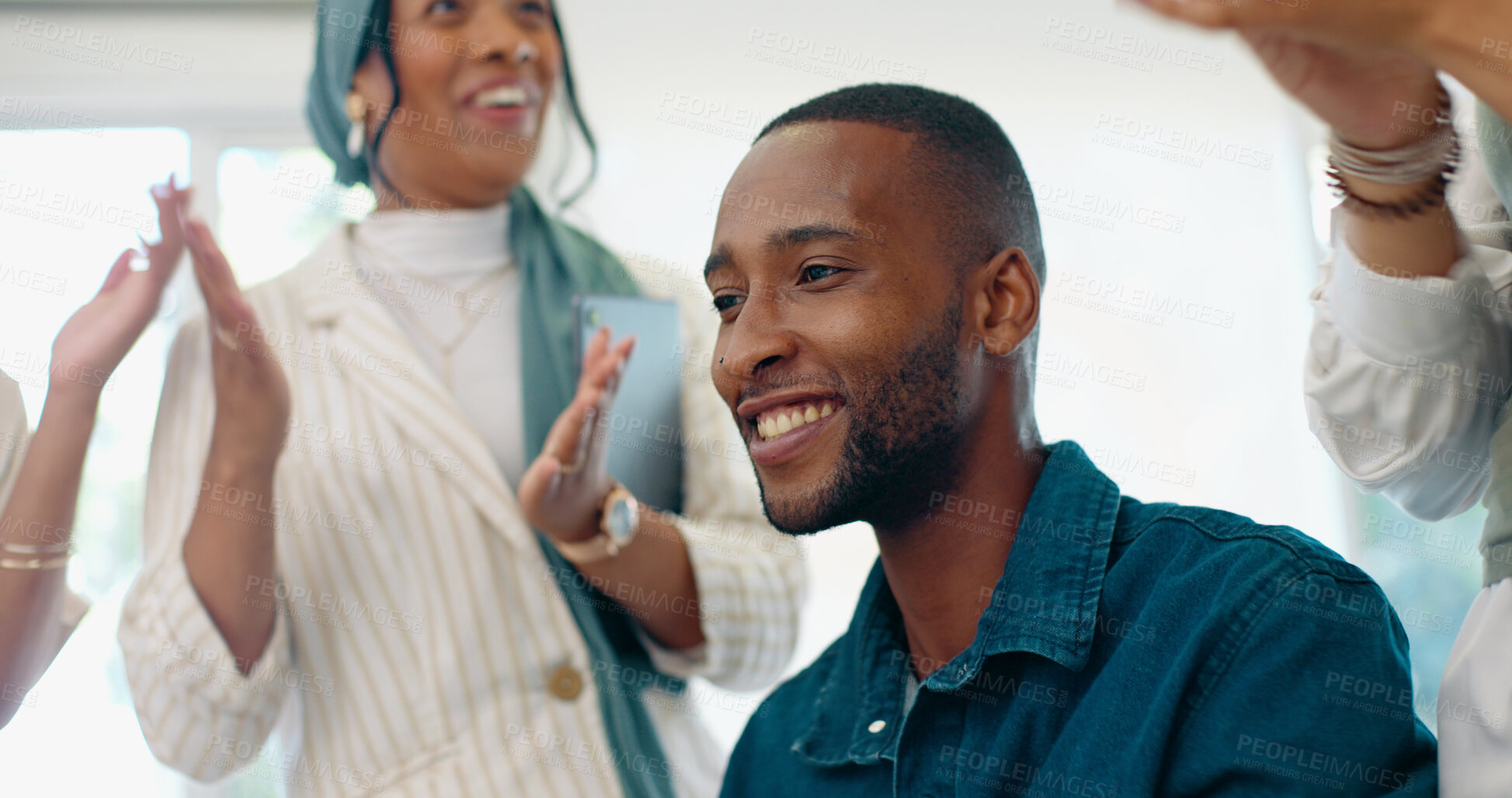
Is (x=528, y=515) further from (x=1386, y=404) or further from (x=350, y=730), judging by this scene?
(x=1386, y=404)

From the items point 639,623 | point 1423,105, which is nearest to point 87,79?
point 639,623

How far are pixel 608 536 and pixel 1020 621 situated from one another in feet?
Result: 1.86

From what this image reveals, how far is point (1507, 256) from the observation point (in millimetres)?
798

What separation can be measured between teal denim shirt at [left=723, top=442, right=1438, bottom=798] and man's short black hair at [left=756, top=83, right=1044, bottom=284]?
185 mm

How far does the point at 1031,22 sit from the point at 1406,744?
4.25 feet

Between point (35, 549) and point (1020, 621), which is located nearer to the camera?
point (1020, 621)

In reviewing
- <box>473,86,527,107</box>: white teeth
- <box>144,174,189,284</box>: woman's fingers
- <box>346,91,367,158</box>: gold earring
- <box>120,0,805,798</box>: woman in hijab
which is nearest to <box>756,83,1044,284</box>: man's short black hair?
<box>120,0,805,798</box>: woman in hijab

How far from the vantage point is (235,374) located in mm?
1232

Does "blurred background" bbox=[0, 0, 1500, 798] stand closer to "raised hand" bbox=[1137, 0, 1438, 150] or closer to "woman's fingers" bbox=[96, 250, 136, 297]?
"woman's fingers" bbox=[96, 250, 136, 297]

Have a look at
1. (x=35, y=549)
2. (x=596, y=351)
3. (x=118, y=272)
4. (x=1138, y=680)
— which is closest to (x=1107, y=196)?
(x=596, y=351)

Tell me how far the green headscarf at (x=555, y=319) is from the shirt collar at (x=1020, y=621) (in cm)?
36

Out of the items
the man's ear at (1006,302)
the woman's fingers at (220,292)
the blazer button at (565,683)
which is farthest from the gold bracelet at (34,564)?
the man's ear at (1006,302)

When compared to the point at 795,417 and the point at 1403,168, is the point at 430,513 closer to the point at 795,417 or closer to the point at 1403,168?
the point at 795,417

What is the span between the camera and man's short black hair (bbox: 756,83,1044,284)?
90 centimetres
